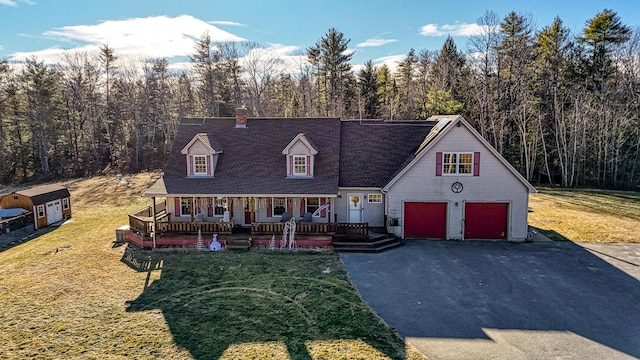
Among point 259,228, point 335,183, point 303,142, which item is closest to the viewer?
point 259,228

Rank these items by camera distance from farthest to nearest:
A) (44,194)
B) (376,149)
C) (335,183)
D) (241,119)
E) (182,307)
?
1. (44,194)
2. (241,119)
3. (376,149)
4. (335,183)
5. (182,307)

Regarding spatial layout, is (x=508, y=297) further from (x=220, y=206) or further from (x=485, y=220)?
(x=220, y=206)

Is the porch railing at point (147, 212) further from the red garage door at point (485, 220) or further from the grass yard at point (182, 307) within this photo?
the red garage door at point (485, 220)

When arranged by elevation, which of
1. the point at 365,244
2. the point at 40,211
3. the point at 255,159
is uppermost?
the point at 255,159

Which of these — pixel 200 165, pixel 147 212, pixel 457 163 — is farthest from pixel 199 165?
pixel 457 163

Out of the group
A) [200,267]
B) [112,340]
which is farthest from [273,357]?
[200,267]

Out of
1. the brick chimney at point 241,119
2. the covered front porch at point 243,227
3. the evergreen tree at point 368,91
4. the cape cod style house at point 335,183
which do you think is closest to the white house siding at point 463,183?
the cape cod style house at point 335,183

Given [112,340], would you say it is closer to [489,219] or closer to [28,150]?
[489,219]
